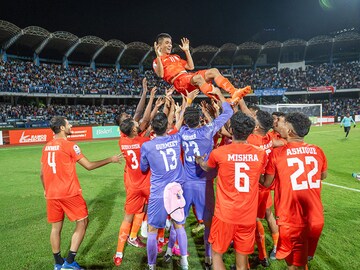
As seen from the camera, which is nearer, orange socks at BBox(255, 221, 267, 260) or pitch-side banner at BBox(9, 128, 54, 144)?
orange socks at BBox(255, 221, 267, 260)

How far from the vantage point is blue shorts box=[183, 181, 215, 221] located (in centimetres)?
414

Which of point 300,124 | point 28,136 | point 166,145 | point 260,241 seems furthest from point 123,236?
point 28,136

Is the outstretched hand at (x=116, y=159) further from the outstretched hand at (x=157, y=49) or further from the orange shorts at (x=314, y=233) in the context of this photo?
the orange shorts at (x=314, y=233)

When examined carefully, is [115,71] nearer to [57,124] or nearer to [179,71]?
[179,71]

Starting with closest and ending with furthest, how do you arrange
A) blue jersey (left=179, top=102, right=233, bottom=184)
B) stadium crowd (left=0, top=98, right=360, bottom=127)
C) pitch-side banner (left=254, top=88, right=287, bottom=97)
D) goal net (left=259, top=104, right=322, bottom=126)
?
blue jersey (left=179, top=102, right=233, bottom=184) → stadium crowd (left=0, top=98, right=360, bottom=127) → goal net (left=259, top=104, right=322, bottom=126) → pitch-side banner (left=254, top=88, right=287, bottom=97)

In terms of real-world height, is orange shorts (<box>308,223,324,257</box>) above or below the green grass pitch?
above

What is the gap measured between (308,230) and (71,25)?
2410 inches

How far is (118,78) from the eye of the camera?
50094 mm

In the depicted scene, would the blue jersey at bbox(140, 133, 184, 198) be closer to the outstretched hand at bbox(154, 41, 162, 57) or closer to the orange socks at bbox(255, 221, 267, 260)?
the orange socks at bbox(255, 221, 267, 260)

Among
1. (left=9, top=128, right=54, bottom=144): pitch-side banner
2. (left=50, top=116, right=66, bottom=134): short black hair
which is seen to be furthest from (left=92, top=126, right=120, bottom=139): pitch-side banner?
(left=50, top=116, right=66, bottom=134): short black hair

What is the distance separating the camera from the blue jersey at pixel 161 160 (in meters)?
3.95

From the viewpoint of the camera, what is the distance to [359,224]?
19.0 ft

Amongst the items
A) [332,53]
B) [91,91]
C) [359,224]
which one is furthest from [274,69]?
[359,224]

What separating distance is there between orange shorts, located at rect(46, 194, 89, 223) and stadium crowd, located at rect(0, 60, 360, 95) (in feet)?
117
